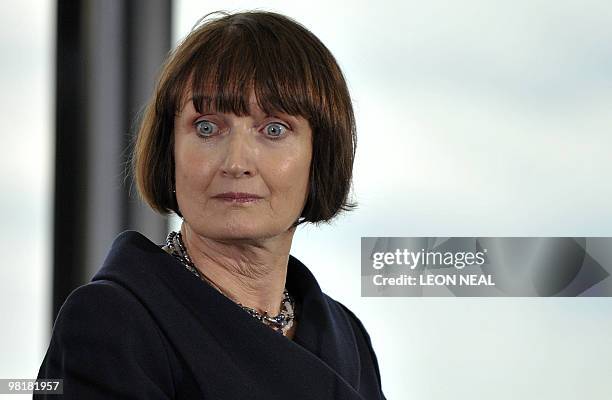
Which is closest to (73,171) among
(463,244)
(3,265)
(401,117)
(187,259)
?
(3,265)

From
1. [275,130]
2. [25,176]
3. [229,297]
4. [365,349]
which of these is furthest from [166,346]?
[25,176]

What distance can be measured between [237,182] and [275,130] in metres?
0.08

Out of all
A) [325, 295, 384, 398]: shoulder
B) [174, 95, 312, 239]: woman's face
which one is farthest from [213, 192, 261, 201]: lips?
[325, 295, 384, 398]: shoulder

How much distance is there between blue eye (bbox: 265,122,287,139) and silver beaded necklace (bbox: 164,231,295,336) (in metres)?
0.19

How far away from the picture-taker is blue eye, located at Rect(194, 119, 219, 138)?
1.23 m

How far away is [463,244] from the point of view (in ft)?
7.34

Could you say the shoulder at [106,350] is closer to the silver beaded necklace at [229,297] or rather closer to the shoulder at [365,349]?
the silver beaded necklace at [229,297]

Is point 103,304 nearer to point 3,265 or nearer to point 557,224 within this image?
point 3,265

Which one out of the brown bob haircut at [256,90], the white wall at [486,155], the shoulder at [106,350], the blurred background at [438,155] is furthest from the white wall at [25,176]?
the shoulder at [106,350]

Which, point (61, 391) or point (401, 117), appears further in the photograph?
point (401, 117)

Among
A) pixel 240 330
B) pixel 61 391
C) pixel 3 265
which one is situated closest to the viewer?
pixel 61 391

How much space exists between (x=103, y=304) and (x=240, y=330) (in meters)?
0.19

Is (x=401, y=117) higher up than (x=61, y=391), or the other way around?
(x=401, y=117)

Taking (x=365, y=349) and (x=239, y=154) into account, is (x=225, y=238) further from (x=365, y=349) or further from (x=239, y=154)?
(x=365, y=349)
